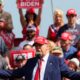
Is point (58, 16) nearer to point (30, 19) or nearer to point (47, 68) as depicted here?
point (30, 19)

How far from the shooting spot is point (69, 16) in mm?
12000

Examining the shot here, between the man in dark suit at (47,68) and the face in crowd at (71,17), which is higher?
the face in crowd at (71,17)

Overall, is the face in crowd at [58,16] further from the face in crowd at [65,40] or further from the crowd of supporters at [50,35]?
the face in crowd at [65,40]

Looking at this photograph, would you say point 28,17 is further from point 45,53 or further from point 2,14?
point 45,53

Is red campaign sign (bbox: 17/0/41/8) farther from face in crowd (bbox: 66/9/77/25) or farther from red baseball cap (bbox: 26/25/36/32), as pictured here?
face in crowd (bbox: 66/9/77/25)

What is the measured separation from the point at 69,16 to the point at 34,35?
94cm

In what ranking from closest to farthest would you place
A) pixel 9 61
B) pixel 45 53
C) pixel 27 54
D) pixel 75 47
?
pixel 45 53 → pixel 27 54 → pixel 9 61 → pixel 75 47

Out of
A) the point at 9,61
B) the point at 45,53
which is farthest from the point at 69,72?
the point at 9,61

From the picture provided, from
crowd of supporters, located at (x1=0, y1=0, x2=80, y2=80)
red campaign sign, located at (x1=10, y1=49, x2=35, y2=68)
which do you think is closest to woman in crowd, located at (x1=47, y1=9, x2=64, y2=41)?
crowd of supporters, located at (x1=0, y1=0, x2=80, y2=80)

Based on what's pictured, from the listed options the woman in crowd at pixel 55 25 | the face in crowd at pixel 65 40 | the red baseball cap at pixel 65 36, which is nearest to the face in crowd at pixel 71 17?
the woman in crowd at pixel 55 25

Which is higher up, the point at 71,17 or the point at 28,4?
the point at 28,4

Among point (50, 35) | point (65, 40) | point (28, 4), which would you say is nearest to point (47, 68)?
point (65, 40)

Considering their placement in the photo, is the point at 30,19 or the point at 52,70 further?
the point at 30,19

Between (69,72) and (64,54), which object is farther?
(64,54)
